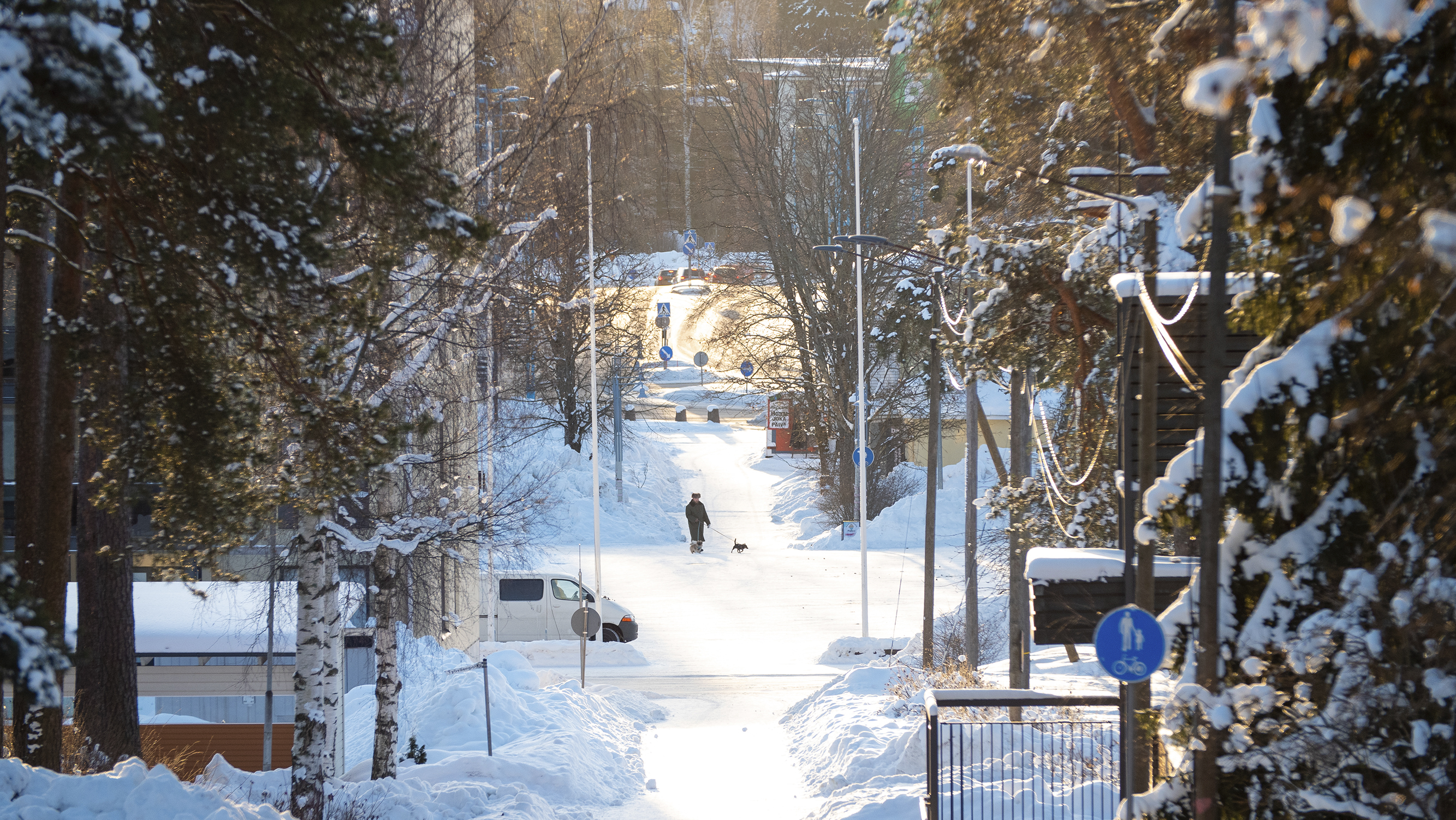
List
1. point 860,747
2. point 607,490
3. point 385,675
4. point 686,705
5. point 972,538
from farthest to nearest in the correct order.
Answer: point 607,490, point 972,538, point 686,705, point 860,747, point 385,675

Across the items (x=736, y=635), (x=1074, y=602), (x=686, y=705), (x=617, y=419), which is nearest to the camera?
(x=1074, y=602)

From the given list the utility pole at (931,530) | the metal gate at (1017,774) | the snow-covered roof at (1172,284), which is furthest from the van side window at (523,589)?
the snow-covered roof at (1172,284)

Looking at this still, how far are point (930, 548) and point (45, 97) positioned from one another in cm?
1645

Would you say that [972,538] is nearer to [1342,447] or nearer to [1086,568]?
[1086,568]

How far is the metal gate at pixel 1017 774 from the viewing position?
8719 mm

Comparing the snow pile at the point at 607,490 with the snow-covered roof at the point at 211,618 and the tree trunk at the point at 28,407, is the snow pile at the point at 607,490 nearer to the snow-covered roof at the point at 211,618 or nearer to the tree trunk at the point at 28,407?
the snow-covered roof at the point at 211,618

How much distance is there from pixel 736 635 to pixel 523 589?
4.38 metres

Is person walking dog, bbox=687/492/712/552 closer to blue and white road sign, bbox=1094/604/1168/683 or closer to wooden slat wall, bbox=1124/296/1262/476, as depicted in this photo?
wooden slat wall, bbox=1124/296/1262/476

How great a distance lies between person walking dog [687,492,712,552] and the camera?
32.2 m

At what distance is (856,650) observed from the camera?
20703mm

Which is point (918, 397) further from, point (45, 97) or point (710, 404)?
point (45, 97)

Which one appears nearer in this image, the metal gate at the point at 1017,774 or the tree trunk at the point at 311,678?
the metal gate at the point at 1017,774

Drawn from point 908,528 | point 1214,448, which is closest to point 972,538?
point 1214,448

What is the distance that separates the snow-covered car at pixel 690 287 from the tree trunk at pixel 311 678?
52.3 m
